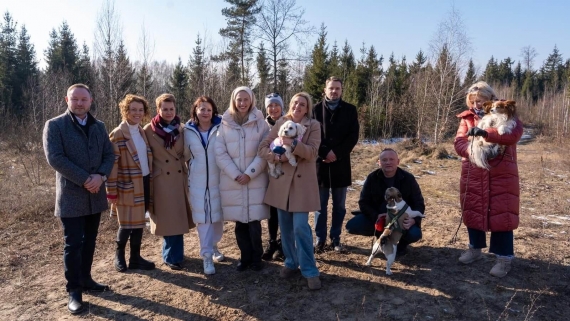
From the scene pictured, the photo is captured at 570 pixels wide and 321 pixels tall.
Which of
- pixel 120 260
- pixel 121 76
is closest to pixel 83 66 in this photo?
pixel 121 76

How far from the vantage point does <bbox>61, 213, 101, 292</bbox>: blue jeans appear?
11.2 ft

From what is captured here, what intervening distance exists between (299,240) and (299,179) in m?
0.61

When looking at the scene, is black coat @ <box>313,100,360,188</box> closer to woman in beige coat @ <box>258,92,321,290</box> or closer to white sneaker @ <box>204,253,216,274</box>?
woman in beige coat @ <box>258,92,321,290</box>

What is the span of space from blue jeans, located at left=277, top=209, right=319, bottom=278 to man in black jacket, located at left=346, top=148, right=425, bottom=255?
1016 millimetres

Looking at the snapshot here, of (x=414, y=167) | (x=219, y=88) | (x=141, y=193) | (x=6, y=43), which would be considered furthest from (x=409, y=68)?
(x=141, y=193)

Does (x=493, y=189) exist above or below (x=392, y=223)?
above

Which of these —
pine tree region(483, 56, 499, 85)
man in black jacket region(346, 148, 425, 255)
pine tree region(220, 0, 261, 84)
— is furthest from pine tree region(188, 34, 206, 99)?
pine tree region(483, 56, 499, 85)

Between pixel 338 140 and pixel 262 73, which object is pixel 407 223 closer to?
pixel 338 140

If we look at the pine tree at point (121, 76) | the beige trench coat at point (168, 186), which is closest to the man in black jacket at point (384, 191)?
the beige trench coat at point (168, 186)

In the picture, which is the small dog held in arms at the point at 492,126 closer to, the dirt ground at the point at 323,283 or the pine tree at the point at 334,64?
the dirt ground at the point at 323,283

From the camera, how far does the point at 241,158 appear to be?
4008 millimetres

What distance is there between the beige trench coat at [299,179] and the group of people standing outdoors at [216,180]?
1 centimetres

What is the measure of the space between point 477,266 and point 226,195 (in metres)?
2.98

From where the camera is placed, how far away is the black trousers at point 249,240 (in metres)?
4.15
